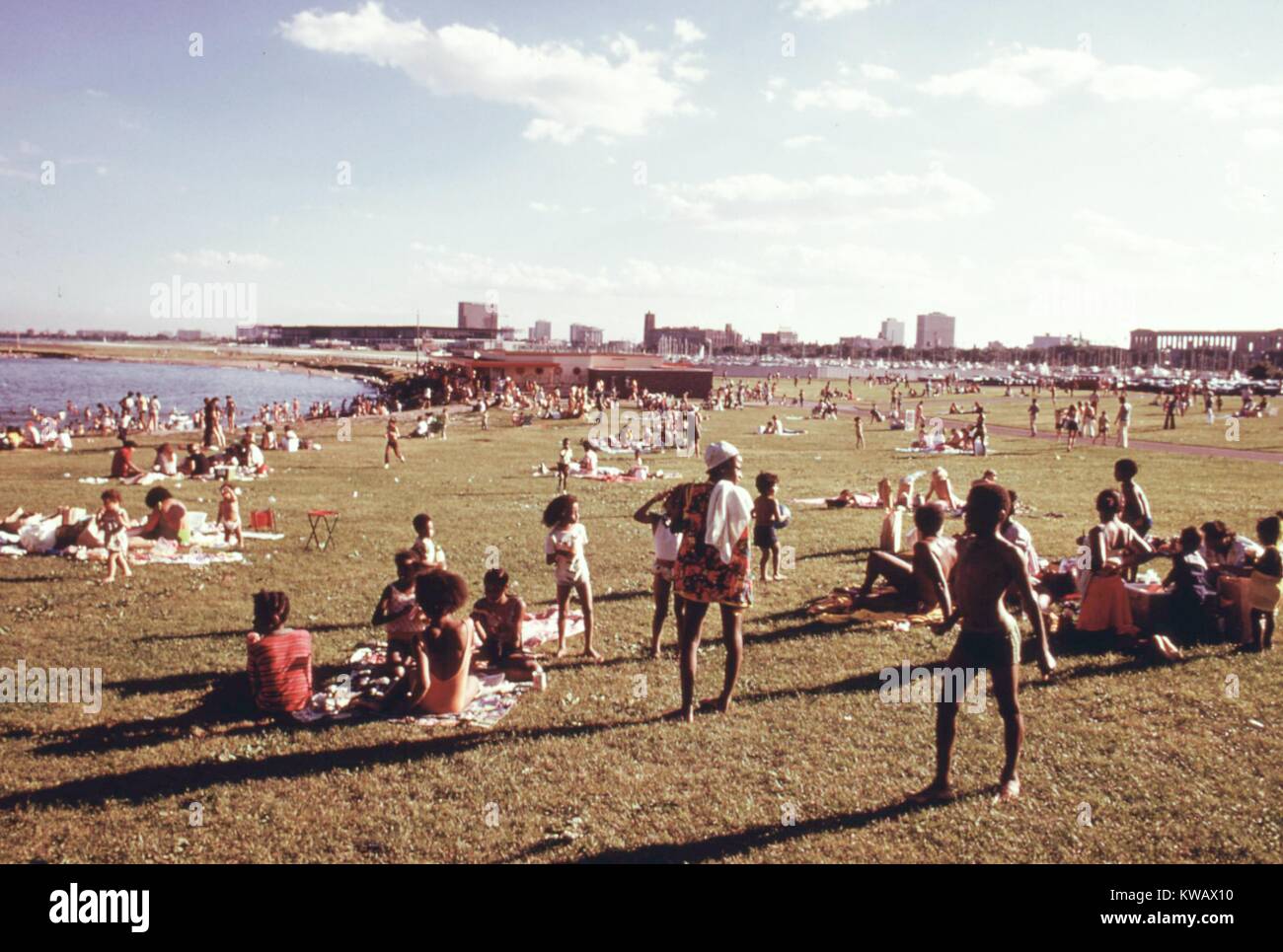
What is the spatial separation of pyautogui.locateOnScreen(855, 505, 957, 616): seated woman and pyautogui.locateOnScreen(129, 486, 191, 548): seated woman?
401 inches

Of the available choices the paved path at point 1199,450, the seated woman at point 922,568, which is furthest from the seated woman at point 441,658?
the paved path at point 1199,450

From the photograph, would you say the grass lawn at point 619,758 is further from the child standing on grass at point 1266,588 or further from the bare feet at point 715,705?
the child standing on grass at point 1266,588

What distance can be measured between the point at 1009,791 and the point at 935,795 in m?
0.49

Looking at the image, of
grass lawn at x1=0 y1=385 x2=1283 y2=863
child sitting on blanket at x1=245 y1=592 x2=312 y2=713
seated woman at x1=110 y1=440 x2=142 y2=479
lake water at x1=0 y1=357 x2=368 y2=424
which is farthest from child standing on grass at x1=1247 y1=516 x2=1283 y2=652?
lake water at x1=0 y1=357 x2=368 y2=424

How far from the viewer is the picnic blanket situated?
9164mm

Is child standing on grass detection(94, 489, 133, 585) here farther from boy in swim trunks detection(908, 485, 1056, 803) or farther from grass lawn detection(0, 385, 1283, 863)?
boy in swim trunks detection(908, 485, 1056, 803)

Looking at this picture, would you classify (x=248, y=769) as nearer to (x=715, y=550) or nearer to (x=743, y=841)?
(x=743, y=841)

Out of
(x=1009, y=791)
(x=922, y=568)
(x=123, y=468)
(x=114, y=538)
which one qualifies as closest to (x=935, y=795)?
(x=1009, y=791)

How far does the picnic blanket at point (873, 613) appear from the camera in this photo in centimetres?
916

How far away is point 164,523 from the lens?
Result: 12.7m

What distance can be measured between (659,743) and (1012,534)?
503 cm

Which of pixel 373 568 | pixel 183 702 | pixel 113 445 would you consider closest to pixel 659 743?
pixel 183 702

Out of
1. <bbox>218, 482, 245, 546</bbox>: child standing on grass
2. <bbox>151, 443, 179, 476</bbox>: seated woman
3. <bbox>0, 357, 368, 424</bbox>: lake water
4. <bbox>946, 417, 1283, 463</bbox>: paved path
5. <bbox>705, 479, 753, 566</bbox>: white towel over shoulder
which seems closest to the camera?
<bbox>705, 479, 753, 566</bbox>: white towel over shoulder
